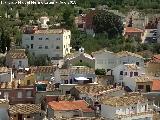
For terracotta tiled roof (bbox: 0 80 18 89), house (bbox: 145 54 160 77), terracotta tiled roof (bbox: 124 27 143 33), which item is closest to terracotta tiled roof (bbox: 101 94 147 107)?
terracotta tiled roof (bbox: 0 80 18 89)

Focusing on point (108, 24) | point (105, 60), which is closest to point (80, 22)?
point (108, 24)

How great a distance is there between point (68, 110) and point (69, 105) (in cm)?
56

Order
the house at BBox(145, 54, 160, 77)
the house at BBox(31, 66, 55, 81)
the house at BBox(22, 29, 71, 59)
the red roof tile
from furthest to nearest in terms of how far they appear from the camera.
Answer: the red roof tile, the house at BBox(22, 29, 71, 59), the house at BBox(145, 54, 160, 77), the house at BBox(31, 66, 55, 81)

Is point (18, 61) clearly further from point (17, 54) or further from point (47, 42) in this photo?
point (47, 42)

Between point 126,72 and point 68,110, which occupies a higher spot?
point 126,72

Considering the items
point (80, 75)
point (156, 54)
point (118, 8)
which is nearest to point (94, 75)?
point (80, 75)

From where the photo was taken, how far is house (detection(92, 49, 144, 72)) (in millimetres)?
38594

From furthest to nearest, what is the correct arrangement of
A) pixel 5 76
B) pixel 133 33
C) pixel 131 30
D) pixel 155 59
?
pixel 131 30 < pixel 133 33 < pixel 155 59 < pixel 5 76

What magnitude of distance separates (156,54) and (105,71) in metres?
7.73

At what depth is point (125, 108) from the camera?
93.6 ft

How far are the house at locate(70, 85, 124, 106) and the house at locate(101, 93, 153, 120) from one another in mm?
1143

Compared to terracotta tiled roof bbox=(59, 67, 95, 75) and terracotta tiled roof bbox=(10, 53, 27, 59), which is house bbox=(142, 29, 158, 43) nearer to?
terracotta tiled roof bbox=(10, 53, 27, 59)

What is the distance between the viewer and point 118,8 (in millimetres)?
59531

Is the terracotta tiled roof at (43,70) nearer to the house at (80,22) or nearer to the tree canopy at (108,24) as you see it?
the tree canopy at (108,24)
